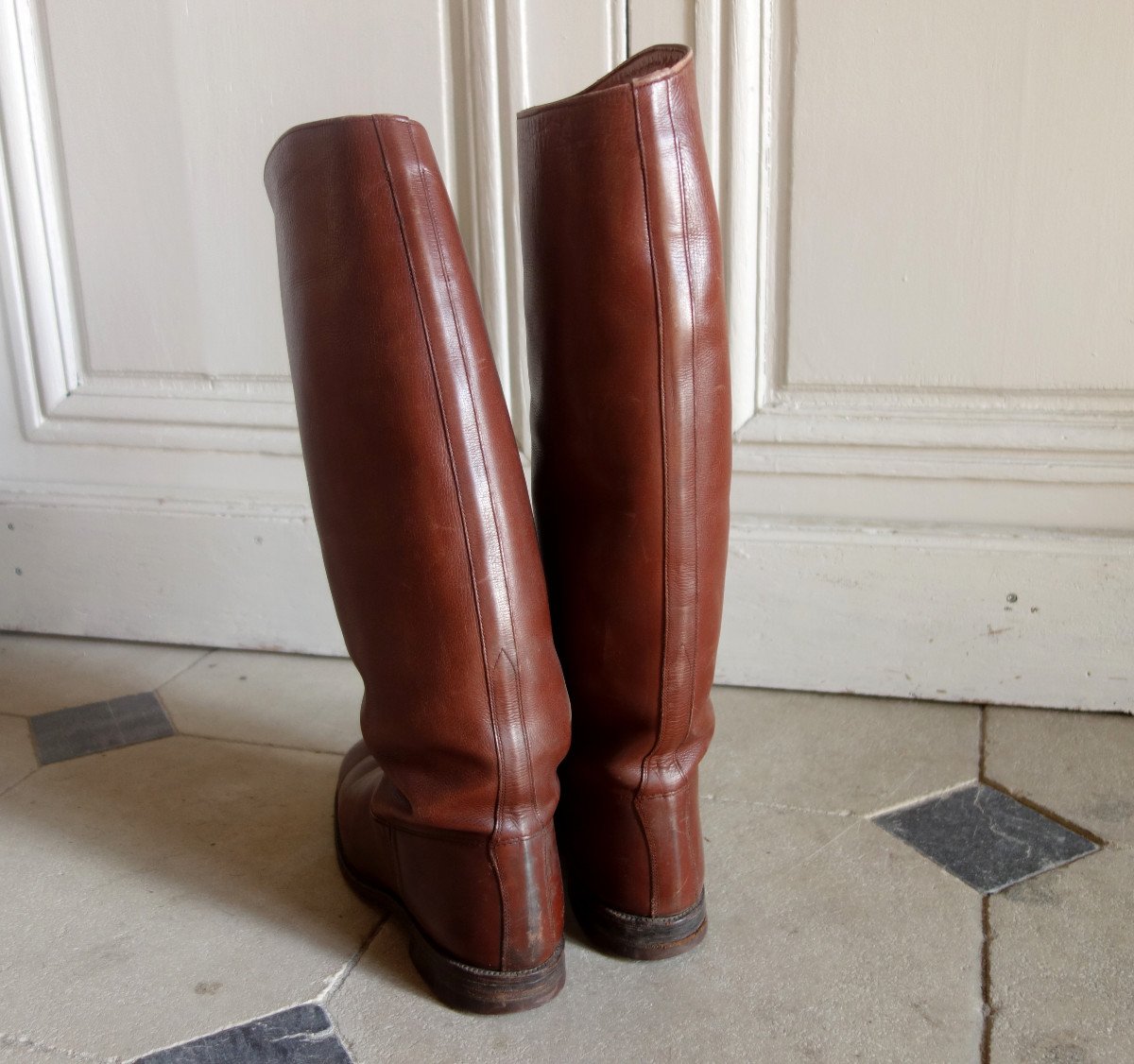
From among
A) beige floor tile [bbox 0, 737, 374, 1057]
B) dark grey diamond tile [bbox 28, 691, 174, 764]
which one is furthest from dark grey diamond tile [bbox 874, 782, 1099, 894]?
dark grey diamond tile [bbox 28, 691, 174, 764]

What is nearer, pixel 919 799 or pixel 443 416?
pixel 443 416

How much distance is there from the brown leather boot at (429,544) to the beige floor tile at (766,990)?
3cm

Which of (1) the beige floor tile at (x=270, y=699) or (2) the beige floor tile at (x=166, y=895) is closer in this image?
(2) the beige floor tile at (x=166, y=895)

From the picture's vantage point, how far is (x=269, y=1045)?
2.16 ft

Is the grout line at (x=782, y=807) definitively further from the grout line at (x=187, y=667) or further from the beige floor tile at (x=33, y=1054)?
the grout line at (x=187, y=667)

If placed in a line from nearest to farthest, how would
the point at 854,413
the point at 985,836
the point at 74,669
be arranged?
1. the point at 985,836
2. the point at 854,413
3. the point at 74,669

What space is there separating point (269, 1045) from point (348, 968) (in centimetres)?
8

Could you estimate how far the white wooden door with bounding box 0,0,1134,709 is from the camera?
1.01 metres

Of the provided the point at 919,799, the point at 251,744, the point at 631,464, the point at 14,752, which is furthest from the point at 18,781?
the point at 919,799

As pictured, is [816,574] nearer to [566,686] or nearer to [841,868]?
[841,868]

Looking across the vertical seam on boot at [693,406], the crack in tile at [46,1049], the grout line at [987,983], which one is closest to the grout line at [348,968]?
the crack in tile at [46,1049]

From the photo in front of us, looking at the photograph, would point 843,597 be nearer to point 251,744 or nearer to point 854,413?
point 854,413

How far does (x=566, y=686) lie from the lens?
28.8 inches

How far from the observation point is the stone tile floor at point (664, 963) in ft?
2.17
